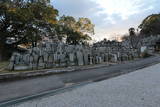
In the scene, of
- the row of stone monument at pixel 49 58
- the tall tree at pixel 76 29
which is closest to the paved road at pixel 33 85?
the row of stone monument at pixel 49 58

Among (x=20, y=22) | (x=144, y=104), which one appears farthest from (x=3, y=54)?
(x=144, y=104)

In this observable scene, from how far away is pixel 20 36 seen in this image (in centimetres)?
2088

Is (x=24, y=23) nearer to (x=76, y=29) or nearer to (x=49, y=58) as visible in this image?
(x=49, y=58)

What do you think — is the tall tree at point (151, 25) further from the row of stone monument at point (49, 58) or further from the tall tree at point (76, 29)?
the row of stone monument at point (49, 58)

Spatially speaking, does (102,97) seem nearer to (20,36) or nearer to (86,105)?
(86,105)

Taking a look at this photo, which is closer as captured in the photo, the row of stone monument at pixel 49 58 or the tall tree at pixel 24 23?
the row of stone monument at pixel 49 58

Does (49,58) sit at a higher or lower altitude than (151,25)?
lower

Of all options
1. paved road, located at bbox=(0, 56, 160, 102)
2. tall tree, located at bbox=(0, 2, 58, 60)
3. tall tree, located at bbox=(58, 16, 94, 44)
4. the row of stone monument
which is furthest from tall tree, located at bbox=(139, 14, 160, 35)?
paved road, located at bbox=(0, 56, 160, 102)

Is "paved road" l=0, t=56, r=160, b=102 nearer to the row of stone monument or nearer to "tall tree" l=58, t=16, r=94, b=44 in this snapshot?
the row of stone monument

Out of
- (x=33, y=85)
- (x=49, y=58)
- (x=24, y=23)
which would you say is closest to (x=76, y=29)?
(x=24, y=23)

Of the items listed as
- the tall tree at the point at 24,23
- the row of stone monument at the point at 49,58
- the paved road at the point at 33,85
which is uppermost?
the tall tree at the point at 24,23

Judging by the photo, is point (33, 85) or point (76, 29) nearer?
point (33, 85)

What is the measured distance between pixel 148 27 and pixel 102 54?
40.7m

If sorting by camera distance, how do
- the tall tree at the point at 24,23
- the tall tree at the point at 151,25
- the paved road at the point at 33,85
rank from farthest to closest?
1. the tall tree at the point at 151,25
2. the tall tree at the point at 24,23
3. the paved road at the point at 33,85
